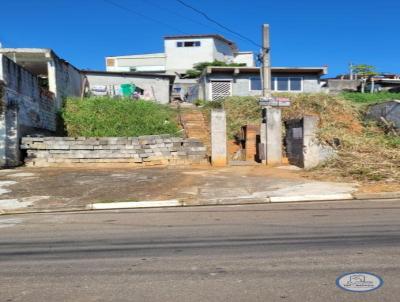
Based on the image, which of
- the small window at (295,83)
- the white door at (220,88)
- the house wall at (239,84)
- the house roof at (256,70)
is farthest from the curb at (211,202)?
the small window at (295,83)

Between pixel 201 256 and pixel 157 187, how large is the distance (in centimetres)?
804

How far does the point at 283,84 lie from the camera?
36.9 m

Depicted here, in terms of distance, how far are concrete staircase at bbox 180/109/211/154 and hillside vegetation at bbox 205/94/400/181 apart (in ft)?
4.26

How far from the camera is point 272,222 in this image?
889cm

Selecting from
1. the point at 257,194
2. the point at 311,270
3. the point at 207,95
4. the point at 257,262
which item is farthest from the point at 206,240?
the point at 207,95

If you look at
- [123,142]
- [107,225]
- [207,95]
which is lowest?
[107,225]

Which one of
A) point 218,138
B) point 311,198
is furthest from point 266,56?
point 311,198

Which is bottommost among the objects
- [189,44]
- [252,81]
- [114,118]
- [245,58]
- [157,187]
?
[157,187]

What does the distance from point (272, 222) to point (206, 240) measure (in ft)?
6.40

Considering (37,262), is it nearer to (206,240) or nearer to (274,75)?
(206,240)

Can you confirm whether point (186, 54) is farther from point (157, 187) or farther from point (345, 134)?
point (157, 187)

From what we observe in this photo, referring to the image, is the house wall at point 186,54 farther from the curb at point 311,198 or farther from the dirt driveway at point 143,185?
the curb at point 311,198

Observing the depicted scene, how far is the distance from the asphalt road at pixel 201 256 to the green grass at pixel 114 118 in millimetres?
13267

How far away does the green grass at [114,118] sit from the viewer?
2322cm
